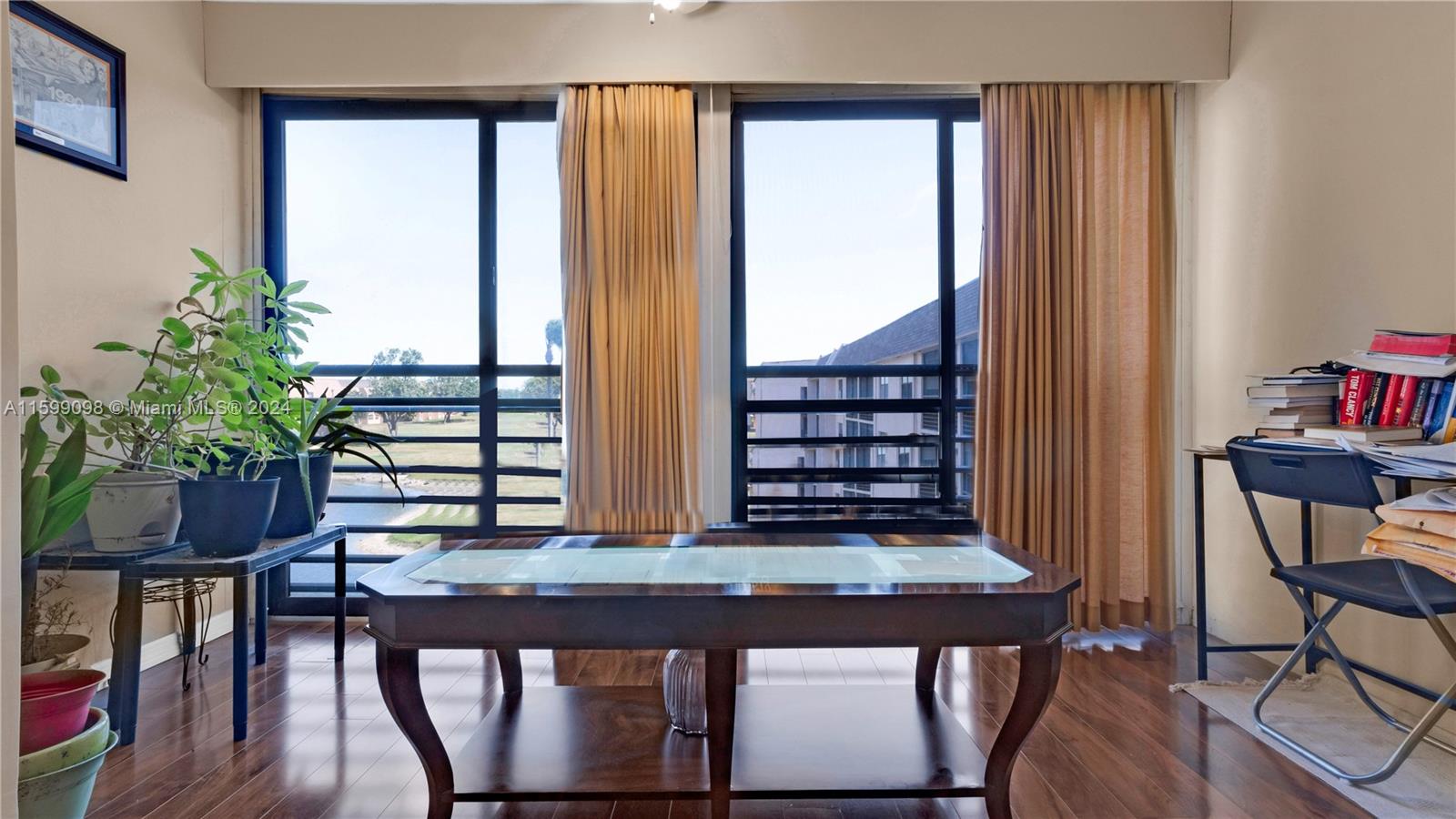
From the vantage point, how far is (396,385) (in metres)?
3.65

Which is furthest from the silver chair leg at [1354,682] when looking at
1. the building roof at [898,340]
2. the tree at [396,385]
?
the tree at [396,385]

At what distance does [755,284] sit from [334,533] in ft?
6.67

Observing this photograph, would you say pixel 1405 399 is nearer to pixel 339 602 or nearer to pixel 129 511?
pixel 339 602

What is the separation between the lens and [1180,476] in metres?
3.47

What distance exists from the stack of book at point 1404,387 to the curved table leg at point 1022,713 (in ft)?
4.40

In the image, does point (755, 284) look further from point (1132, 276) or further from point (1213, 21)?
point (1213, 21)

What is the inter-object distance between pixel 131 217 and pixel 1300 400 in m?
4.16

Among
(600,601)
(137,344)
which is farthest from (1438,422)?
(137,344)

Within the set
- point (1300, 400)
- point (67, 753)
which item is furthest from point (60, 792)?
point (1300, 400)

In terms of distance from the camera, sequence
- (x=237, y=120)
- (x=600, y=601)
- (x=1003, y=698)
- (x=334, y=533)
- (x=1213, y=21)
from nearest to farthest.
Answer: (x=600, y=601)
(x=1003, y=698)
(x=334, y=533)
(x=1213, y=21)
(x=237, y=120)

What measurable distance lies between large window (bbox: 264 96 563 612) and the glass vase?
1.78m

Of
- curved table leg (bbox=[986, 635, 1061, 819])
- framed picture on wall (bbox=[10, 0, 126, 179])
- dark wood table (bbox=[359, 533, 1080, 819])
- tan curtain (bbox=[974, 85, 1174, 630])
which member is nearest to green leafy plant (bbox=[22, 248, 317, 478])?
framed picture on wall (bbox=[10, 0, 126, 179])

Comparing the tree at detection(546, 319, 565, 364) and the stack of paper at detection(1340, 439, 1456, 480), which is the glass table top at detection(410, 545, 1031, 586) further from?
the tree at detection(546, 319, 565, 364)

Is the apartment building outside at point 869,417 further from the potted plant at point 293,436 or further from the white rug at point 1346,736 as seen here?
the potted plant at point 293,436
